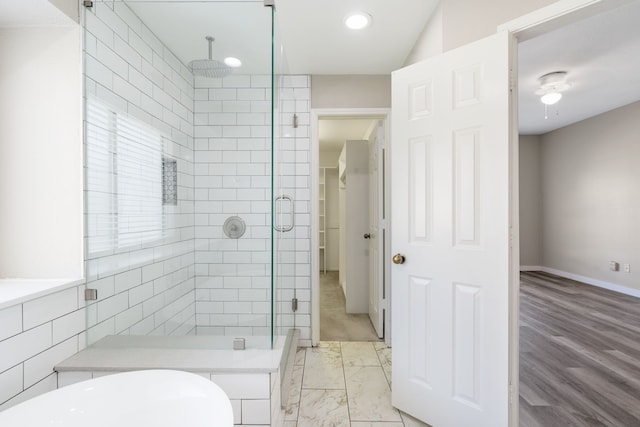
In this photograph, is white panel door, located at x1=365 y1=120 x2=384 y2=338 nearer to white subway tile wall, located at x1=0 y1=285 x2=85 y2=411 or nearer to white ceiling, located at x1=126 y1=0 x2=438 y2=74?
white ceiling, located at x1=126 y1=0 x2=438 y2=74

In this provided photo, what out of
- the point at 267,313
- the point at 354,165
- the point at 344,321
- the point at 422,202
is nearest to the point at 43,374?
the point at 267,313

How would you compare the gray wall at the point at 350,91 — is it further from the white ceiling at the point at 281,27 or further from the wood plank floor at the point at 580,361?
the wood plank floor at the point at 580,361

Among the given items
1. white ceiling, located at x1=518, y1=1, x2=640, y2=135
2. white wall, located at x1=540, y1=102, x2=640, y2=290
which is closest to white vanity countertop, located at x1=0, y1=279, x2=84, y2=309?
white ceiling, located at x1=518, y1=1, x2=640, y2=135

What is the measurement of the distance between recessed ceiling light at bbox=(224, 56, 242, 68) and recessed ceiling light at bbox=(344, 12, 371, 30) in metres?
0.76

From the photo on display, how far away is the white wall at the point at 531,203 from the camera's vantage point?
18.3ft

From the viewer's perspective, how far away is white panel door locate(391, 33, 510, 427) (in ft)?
4.49

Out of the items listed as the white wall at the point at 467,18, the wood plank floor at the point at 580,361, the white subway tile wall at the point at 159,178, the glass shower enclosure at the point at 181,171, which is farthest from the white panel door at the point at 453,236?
the white subway tile wall at the point at 159,178

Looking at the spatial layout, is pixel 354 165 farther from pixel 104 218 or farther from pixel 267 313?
pixel 104 218

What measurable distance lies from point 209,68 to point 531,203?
20.1ft

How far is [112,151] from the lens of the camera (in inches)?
→ 59.3

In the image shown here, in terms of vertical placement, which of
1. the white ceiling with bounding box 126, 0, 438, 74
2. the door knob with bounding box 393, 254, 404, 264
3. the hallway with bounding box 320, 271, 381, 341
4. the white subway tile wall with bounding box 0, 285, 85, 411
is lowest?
the hallway with bounding box 320, 271, 381, 341

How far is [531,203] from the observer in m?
5.59

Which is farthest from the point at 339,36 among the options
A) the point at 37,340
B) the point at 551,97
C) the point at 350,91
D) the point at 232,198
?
the point at 551,97

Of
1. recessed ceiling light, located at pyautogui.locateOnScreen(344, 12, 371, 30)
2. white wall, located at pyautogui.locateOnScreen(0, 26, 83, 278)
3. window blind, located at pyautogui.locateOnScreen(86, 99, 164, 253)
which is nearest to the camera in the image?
white wall, located at pyautogui.locateOnScreen(0, 26, 83, 278)
